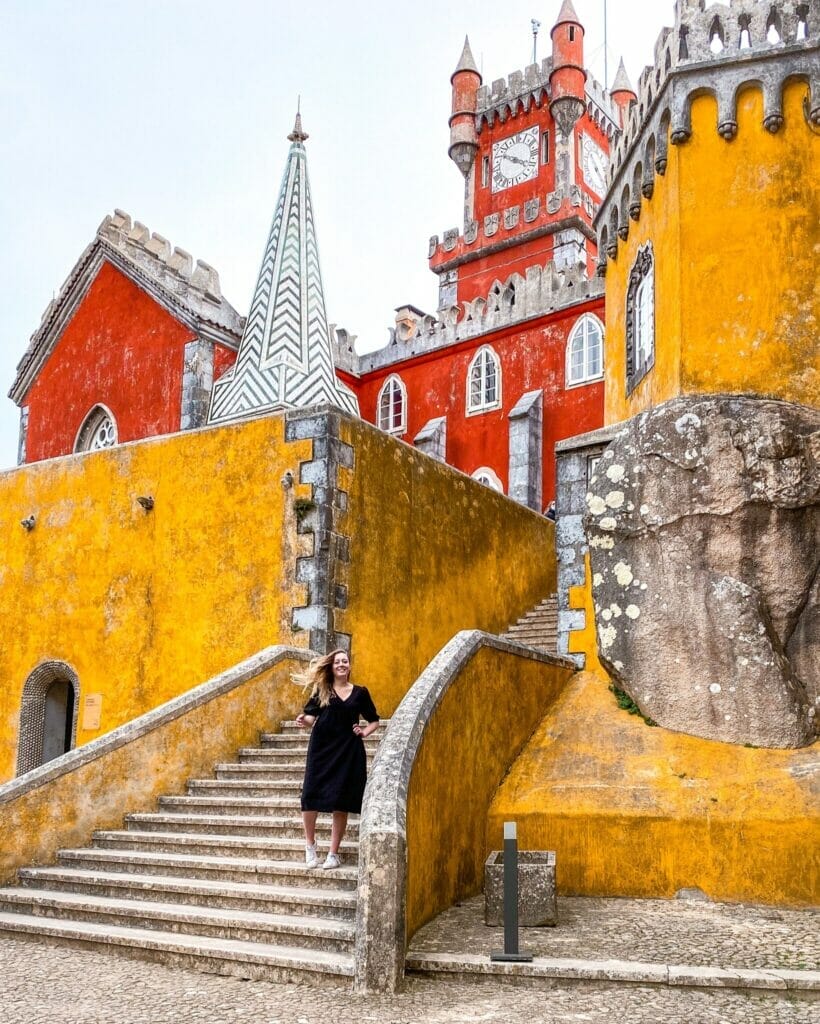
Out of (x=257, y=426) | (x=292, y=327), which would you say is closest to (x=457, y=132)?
(x=292, y=327)

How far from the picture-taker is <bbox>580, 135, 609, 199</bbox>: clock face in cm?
3506

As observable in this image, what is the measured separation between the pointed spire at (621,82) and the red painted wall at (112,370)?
22.0 m

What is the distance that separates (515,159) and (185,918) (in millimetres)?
32274

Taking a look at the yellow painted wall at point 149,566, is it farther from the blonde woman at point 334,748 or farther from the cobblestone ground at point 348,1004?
the cobblestone ground at point 348,1004

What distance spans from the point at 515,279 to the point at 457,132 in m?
15.0

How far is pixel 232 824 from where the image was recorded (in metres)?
8.04

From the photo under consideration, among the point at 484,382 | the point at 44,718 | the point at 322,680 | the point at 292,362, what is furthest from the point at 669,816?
the point at 484,382

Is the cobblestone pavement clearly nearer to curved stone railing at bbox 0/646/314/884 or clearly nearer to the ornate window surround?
curved stone railing at bbox 0/646/314/884

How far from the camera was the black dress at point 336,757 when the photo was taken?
700cm

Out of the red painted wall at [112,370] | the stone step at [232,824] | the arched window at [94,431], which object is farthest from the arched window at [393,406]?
the stone step at [232,824]

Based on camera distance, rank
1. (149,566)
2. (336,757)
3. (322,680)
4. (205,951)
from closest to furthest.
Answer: (205,951) < (336,757) < (322,680) < (149,566)

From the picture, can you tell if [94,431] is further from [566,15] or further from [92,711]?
[566,15]

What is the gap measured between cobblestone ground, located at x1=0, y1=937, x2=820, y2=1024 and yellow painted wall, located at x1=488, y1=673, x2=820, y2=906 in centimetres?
247

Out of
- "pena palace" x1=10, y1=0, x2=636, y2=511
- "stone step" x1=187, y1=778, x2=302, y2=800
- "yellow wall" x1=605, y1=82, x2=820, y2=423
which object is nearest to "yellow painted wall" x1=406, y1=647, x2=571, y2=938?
"stone step" x1=187, y1=778, x2=302, y2=800
